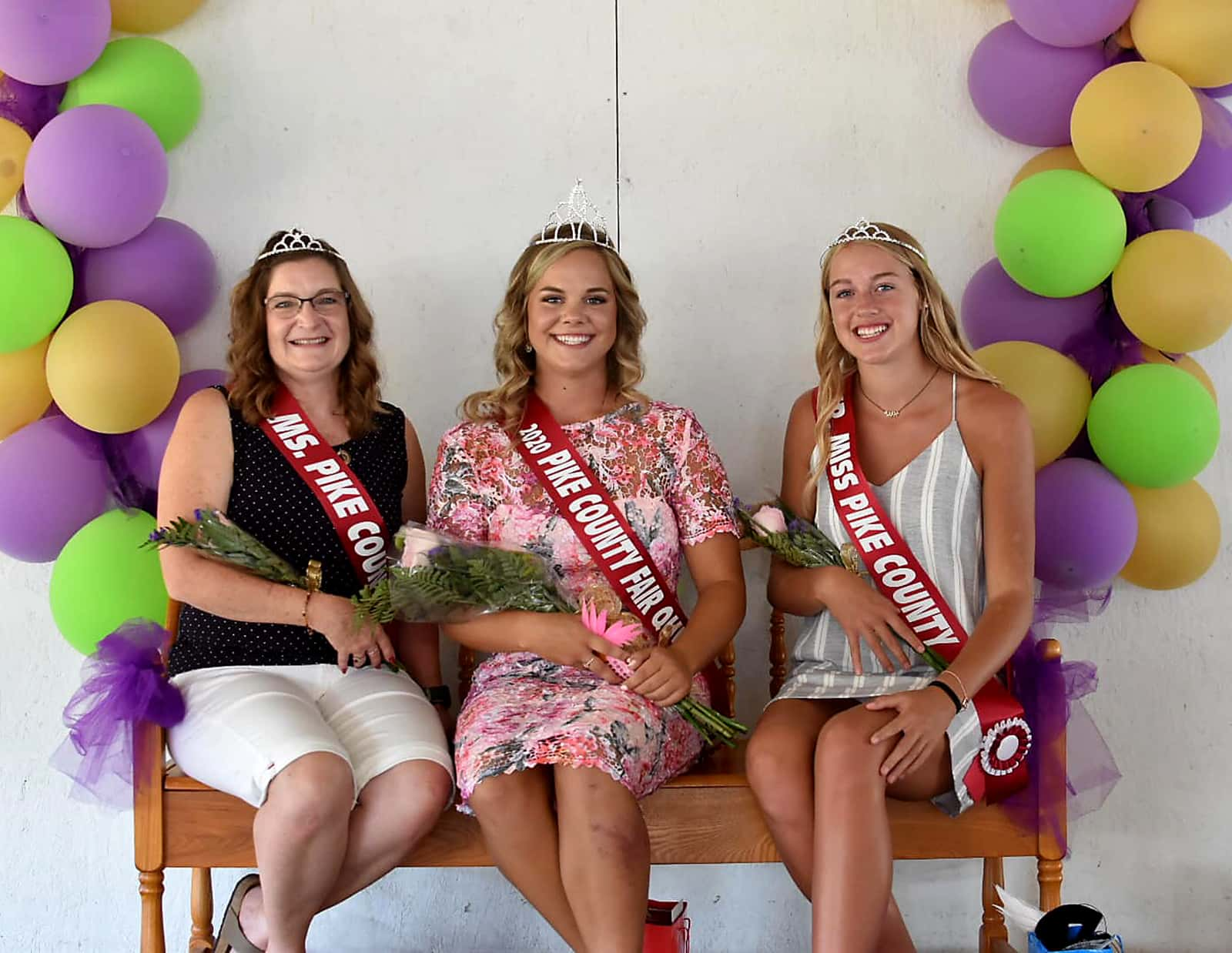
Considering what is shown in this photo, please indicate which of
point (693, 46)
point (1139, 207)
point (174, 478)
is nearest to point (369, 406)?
point (174, 478)

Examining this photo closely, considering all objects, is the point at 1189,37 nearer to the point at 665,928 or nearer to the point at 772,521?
the point at 772,521

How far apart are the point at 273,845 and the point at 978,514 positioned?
120 centimetres

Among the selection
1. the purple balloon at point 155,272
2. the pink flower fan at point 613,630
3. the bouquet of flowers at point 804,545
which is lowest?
the pink flower fan at point 613,630

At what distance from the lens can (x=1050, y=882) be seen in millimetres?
2059

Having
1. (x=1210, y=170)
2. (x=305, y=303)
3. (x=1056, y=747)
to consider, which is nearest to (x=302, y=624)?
(x=305, y=303)

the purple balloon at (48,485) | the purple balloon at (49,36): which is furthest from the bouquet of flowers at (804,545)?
the purple balloon at (49,36)

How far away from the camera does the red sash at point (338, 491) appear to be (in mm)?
2150

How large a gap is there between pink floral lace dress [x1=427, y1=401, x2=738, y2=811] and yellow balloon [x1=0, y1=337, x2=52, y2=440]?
2.32 feet

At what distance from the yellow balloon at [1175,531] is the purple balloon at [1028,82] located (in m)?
0.69

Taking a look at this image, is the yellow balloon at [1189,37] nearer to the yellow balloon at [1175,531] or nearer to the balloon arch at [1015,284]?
the balloon arch at [1015,284]

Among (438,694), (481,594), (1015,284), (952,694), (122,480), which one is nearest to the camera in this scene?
(952,694)

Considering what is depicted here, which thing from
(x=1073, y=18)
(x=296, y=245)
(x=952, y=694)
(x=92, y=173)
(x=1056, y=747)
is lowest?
(x=1056, y=747)

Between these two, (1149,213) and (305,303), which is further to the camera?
(1149,213)

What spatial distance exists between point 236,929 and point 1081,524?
1.56 meters
